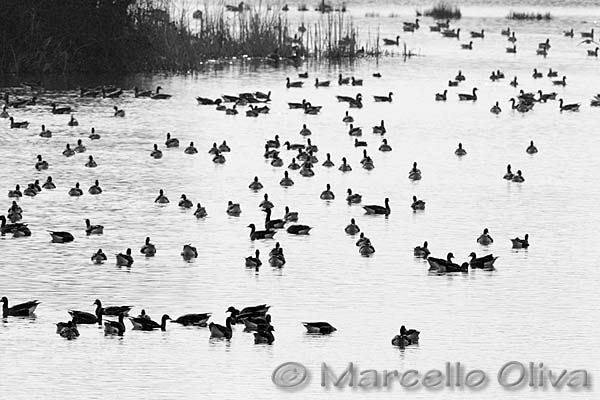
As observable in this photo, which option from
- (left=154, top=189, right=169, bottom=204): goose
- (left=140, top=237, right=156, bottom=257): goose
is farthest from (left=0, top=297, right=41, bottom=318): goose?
(left=154, top=189, right=169, bottom=204): goose

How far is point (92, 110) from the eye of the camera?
4947 cm

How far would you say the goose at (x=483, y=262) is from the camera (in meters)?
27.0

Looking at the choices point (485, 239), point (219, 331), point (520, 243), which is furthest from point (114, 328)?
point (520, 243)

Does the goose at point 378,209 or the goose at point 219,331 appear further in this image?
the goose at point 378,209

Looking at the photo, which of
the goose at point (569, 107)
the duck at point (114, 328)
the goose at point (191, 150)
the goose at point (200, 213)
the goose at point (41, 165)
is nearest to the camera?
the duck at point (114, 328)

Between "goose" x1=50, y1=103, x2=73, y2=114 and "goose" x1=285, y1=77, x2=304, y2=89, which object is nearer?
"goose" x1=50, y1=103, x2=73, y2=114

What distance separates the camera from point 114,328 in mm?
22484

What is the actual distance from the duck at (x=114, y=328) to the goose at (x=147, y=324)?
7.7 inches

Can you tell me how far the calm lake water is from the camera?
21.4 m

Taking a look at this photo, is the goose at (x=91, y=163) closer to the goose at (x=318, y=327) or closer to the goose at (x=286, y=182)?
the goose at (x=286, y=182)

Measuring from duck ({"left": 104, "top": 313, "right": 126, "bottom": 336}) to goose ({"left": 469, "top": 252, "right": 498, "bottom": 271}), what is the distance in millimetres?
7037

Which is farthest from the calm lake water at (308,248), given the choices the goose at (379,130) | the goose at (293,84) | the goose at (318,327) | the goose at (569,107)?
the goose at (293,84)

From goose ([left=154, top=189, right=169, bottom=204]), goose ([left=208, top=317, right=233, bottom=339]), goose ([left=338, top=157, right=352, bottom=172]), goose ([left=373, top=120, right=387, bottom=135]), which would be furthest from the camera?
goose ([left=373, top=120, right=387, bottom=135])

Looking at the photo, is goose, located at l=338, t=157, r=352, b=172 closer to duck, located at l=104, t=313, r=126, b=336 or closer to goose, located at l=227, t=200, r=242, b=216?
goose, located at l=227, t=200, r=242, b=216
